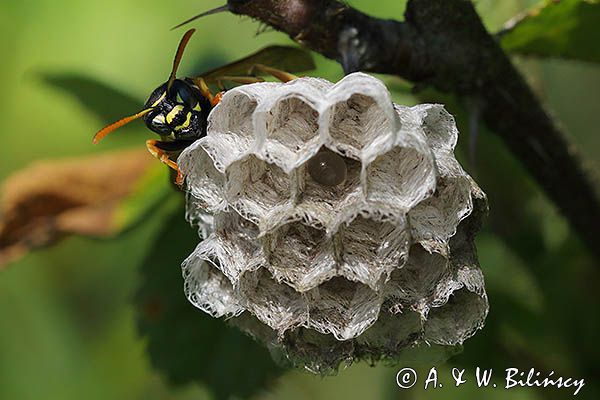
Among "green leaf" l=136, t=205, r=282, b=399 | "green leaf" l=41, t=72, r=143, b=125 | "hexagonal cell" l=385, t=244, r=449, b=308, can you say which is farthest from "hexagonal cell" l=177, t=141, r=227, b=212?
"green leaf" l=41, t=72, r=143, b=125

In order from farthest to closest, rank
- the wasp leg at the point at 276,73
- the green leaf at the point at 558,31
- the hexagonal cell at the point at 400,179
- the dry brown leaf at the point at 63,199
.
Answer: the dry brown leaf at the point at 63,199 → the green leaf at the point at 558,31 → the wasp leg at the point at 276,73 → the hexagonal cell at the point at 400,179

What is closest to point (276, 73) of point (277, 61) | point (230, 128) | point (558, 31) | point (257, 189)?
point (277, 61)

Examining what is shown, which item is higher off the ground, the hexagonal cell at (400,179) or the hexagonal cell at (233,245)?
the hexagonal cell at (400,179)

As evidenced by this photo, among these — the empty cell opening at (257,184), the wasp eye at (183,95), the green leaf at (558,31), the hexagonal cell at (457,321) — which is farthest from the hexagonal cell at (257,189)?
the green leaf at (558,31)

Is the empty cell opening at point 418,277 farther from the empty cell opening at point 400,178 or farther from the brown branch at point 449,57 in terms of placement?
the brown branch at point 449,57

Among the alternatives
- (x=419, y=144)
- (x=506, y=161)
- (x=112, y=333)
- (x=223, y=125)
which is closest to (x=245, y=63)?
(x=223, y=125)

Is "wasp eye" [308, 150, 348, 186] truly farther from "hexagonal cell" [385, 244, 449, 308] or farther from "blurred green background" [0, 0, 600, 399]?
"blurred green background" [0, 0, 600, 399]
